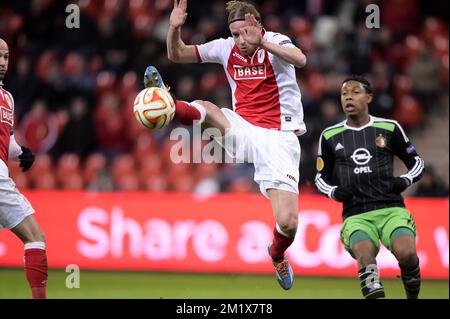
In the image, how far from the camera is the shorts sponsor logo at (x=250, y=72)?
24.0 ft

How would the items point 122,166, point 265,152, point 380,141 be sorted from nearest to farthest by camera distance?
1. point 380,141
2. point 265,152
3. point 122,166

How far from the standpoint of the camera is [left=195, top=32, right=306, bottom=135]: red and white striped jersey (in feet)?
24.0

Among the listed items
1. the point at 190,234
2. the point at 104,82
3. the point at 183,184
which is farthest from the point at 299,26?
the point at 190,234

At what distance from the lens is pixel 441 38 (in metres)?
14.9

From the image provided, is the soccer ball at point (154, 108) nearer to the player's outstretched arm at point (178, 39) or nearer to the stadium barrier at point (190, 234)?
the player's outstretched arm at point (178, 39)

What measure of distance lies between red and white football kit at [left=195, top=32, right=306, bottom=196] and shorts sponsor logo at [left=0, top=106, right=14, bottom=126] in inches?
67.0

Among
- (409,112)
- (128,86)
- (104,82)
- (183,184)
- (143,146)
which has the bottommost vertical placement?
(183,184)

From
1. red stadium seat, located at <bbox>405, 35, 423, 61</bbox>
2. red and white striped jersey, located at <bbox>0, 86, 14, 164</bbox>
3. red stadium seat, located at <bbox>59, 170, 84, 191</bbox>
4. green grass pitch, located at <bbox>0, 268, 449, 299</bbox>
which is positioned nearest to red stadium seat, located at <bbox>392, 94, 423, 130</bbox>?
red stadium seat, located at <bbox>405, 35, 423, 61</bbox>

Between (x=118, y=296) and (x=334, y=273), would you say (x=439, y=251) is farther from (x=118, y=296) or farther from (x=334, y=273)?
(x=118, y=296)

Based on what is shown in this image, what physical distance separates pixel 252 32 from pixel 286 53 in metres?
0.33

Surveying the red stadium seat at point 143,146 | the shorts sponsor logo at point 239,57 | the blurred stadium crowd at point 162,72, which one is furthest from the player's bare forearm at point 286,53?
the red stadium seat at point 143,146

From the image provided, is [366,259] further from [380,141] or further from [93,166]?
[93,166]

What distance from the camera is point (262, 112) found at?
7.38m

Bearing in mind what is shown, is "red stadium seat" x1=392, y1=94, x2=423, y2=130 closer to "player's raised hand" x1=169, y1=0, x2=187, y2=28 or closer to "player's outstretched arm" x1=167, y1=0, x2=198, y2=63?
"player's outstretched arm" x1=167, y1=0, x2=198, y2=63
